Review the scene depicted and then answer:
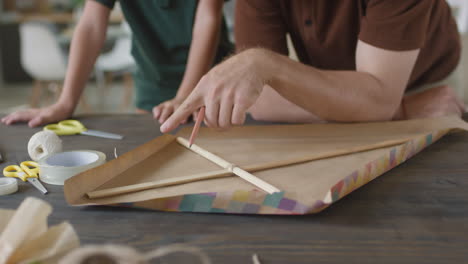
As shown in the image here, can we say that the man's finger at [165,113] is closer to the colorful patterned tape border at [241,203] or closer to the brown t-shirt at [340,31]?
the brown t-shirt at [340,31]

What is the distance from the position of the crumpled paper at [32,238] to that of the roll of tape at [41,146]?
37cm

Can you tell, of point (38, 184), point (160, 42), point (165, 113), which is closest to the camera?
point (38, 184)

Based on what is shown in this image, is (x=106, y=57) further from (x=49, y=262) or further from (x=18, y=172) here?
(x=49, y=262)

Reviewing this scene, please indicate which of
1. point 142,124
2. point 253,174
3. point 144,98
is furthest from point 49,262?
point 144,98

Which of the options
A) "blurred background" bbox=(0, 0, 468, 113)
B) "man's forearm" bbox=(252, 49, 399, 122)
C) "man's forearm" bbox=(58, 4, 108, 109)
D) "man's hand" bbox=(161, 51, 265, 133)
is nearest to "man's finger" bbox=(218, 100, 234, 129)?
"man's hand" bbox=(161, 51, 265, 133)

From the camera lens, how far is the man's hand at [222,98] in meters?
0.70

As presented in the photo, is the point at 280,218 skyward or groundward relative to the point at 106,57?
skyward

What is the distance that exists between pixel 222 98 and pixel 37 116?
0.60 metres

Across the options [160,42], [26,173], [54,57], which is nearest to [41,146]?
[26,173]

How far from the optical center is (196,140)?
0.82m

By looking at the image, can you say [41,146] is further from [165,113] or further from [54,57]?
[54,57]

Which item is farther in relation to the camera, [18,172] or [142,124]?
[142,124]

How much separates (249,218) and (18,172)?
0.42 metres

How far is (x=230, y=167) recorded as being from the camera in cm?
66
